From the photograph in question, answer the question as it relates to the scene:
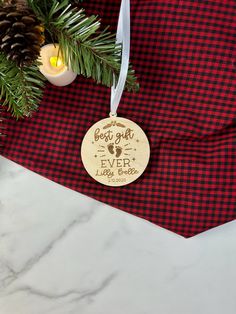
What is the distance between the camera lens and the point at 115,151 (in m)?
0.76

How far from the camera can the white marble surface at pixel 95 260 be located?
2.50 feet

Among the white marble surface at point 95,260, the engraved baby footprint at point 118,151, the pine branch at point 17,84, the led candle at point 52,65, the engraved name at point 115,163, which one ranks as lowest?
the white marble surface at point 95,260

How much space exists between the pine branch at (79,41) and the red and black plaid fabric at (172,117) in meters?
0.13

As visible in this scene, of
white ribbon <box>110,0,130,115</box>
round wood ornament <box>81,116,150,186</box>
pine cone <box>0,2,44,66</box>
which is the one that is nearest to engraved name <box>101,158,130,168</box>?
round wood ornament <box>81,116,150,186</box>

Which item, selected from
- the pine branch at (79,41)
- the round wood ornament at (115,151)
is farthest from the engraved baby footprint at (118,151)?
the pine branch at (79,41)

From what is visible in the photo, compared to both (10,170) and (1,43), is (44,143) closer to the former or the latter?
(10,170)

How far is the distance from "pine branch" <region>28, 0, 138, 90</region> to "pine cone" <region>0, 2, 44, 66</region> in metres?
0.04

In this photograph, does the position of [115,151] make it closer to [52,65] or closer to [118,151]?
[118,151]

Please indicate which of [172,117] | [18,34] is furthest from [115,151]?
[18,34]

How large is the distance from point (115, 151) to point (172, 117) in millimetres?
110

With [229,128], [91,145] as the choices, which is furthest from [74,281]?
[229,128]

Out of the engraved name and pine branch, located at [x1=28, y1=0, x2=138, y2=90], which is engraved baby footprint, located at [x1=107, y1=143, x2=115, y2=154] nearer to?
the engraved name

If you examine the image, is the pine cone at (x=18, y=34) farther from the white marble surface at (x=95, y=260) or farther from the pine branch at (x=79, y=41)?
the white marble surface at (x=95, y=260)

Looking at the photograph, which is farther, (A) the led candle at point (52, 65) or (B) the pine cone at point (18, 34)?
(A) the led candle at point (52, 65)
